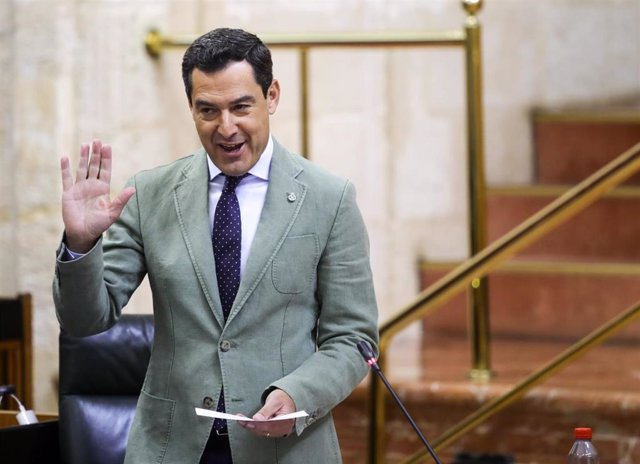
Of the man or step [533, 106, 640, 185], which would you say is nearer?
the man

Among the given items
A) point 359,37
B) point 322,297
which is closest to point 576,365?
point 359,37

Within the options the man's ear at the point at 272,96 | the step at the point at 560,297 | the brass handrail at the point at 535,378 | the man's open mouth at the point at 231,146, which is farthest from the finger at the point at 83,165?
the step at the point at 560,297

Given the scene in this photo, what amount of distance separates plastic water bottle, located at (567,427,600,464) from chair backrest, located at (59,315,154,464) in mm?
1106

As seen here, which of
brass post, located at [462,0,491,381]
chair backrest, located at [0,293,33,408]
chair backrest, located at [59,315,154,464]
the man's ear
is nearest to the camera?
the man's ear

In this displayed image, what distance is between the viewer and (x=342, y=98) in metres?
5.98

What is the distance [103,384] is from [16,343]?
1.24 m

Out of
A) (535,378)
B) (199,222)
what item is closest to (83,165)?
(199,222)

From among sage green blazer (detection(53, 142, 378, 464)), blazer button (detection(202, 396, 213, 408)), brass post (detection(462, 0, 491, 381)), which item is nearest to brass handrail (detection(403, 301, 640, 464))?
brass post (detection(462, 0, 491, 381))

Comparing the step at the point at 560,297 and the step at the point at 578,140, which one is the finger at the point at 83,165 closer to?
the step at the point at 560,297

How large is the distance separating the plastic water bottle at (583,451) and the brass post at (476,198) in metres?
2.11

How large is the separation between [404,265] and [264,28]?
1.20 m

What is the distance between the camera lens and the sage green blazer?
238 centimetres

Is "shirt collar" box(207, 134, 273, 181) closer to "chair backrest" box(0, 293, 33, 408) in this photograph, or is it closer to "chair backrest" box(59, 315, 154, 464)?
"chair backrest" box(59, 315, 154, 464)

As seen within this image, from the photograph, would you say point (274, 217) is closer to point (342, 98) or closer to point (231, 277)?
point (231, 277)
